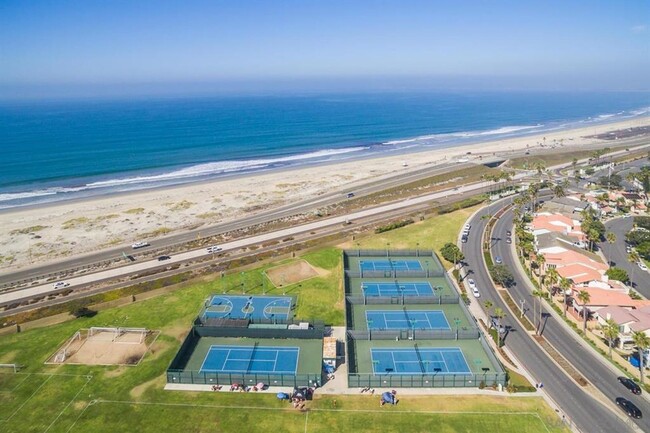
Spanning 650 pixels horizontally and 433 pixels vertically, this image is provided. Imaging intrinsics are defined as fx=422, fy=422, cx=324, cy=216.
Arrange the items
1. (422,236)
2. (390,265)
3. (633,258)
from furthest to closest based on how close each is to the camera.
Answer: (422,236)
(390,265)
(633,258)

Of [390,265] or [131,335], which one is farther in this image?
[390,265]

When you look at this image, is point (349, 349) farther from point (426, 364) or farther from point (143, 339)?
point (143, 339)

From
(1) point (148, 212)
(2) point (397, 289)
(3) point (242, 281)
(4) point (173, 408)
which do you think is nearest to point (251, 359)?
(4) point (173, 408)

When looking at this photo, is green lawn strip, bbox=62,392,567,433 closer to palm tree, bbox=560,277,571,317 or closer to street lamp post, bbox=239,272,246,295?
palm tree, bbox=560,277,571,317

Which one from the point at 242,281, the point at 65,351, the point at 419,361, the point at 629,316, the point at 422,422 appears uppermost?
the point at 629,316

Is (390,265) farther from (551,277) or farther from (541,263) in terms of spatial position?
(551,277)

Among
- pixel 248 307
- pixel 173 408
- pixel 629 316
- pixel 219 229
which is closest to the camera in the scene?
pixel 173 408

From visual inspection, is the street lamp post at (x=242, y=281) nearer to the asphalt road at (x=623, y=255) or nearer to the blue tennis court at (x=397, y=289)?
the blue tennis court at (x=397, y=289)

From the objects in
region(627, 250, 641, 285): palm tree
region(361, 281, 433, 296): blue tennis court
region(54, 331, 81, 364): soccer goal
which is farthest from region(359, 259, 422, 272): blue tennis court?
region(54, 331, 81, 364): soccer goal

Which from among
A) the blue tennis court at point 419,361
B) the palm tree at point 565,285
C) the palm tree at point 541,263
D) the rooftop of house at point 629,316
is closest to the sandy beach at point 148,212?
the blue tennis court at point 419,361
